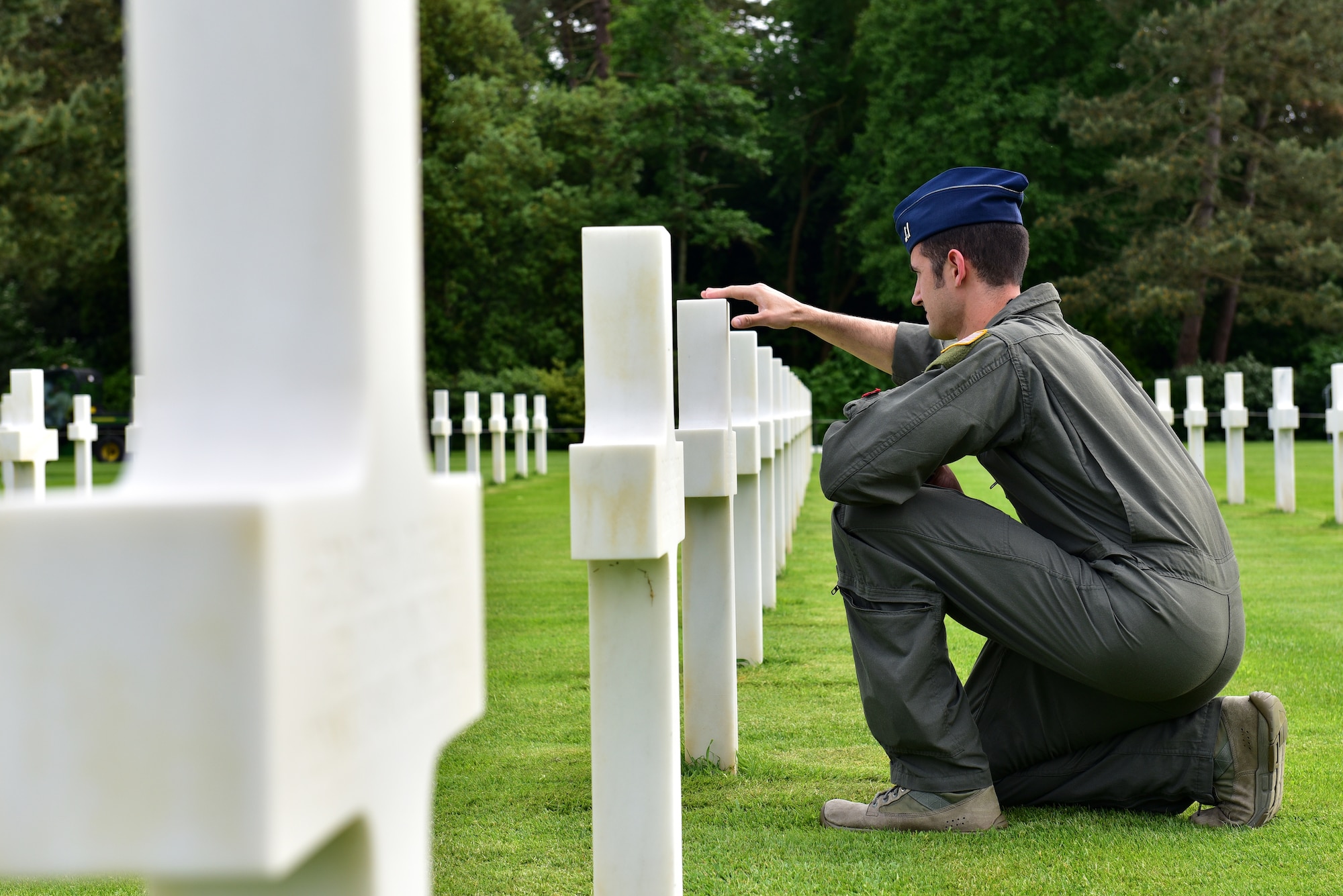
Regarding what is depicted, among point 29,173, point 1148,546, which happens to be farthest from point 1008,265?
point 29,173

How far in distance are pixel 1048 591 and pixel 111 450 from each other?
69.8ft

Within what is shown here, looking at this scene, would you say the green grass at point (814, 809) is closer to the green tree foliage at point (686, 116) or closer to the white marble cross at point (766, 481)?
the white marble cross at point (766, 481)

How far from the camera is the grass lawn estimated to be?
252 cm

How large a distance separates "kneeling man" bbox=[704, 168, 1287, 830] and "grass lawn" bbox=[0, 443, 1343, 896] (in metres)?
0.12

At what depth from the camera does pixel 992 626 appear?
2.86 metres

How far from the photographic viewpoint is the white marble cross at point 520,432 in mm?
16125

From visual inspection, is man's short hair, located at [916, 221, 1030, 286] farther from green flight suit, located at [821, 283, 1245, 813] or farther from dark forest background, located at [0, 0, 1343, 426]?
dark forest background, located at [0, 0, 1343, 426]

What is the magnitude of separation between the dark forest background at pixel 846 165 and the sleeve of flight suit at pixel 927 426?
2377 centimetres

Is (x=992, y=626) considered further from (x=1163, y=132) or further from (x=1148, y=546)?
(x=1163, y=132)

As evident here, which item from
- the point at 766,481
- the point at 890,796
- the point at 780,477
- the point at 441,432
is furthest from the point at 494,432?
the point at 890,796

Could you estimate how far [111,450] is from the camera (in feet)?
70.2

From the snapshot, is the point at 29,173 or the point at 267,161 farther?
the point at 29,173

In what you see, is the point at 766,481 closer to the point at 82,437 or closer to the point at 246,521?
the point at 246,521

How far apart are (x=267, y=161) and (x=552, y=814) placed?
8.20ft
